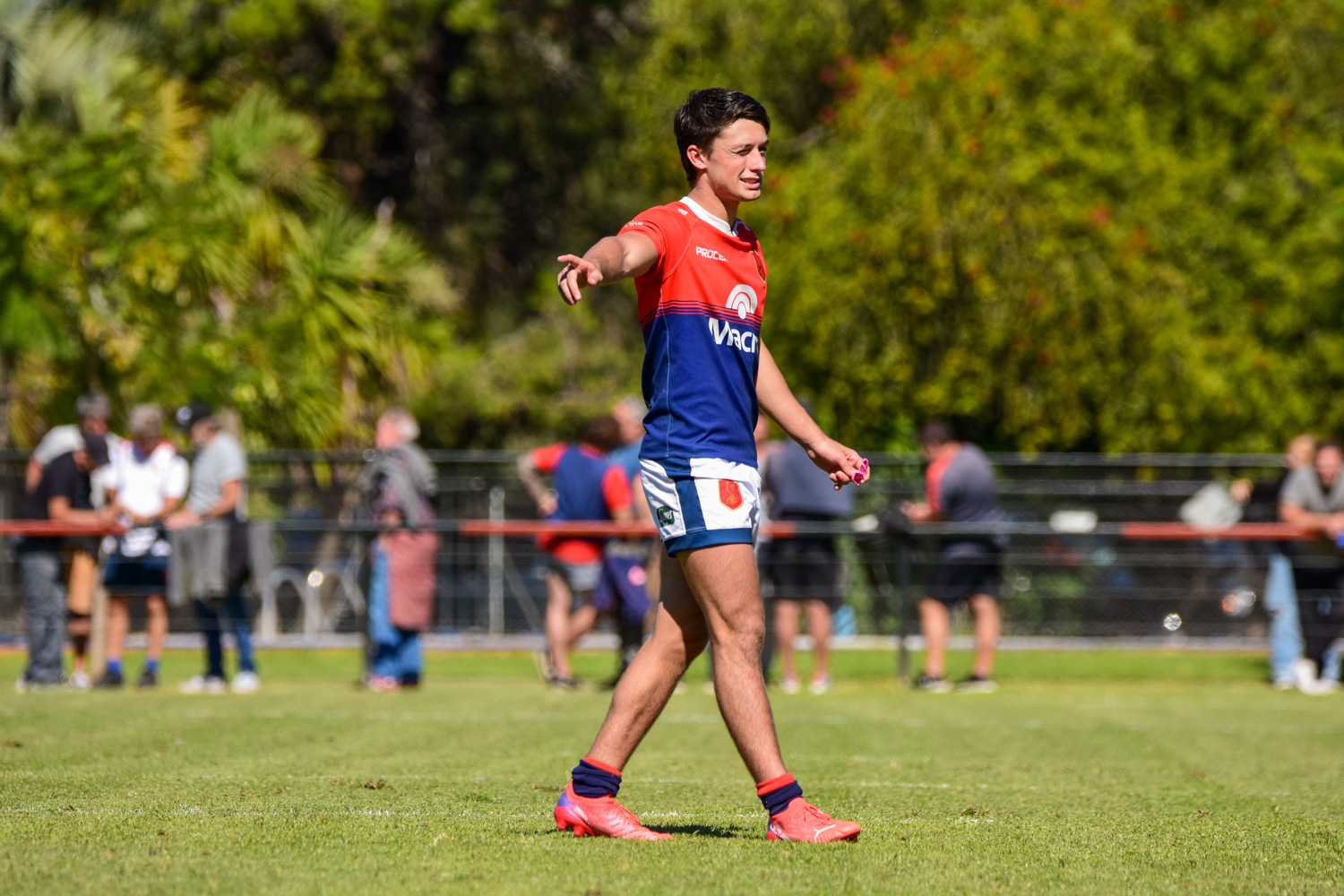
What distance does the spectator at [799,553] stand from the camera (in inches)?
484

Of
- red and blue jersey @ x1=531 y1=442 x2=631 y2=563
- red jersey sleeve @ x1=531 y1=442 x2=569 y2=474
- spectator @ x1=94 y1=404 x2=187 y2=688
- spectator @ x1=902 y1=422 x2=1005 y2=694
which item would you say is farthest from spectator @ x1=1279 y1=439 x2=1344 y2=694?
spectator @ x1=94 y1=404 x2=187 y2=688

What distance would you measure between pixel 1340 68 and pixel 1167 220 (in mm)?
4214

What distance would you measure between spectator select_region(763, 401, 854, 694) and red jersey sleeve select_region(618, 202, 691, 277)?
805 centimetres

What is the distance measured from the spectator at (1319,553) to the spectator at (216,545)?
26.2 ft

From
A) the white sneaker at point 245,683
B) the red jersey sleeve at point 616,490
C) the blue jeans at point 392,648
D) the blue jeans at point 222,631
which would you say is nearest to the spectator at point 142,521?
the blue jeans at point 222,631

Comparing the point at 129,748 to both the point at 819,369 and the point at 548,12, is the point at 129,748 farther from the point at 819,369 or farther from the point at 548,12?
the point at 548,12

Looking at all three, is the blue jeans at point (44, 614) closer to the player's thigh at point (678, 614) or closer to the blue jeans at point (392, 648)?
the blue jeans at point (392, 648)

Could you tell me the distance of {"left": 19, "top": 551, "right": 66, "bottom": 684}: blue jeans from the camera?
11484mm

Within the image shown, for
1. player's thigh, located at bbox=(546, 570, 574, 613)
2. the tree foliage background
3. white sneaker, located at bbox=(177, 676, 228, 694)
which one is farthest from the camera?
the tree foliage background

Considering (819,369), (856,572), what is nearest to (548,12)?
(819,369)

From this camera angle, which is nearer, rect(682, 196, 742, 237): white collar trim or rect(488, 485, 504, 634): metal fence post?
rect(682, 196, 742, 237): white collar trim

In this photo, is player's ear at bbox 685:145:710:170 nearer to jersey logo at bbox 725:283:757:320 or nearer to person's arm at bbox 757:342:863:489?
jersey logo at bbox 725:283:757:320

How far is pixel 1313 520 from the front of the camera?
12.9 meters

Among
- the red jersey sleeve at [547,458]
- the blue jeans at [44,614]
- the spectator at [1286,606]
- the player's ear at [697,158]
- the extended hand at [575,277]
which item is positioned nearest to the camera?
the extended hand at [575,277]
